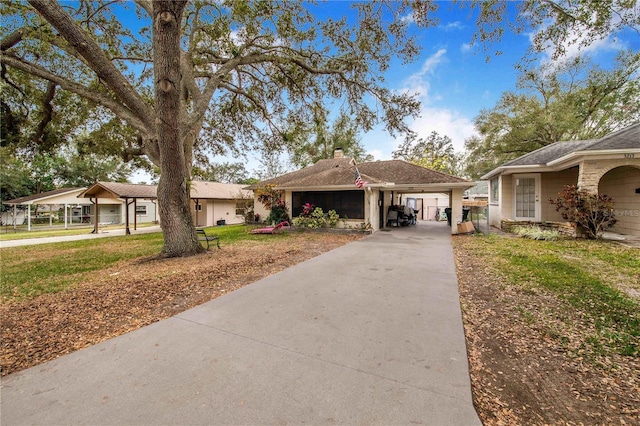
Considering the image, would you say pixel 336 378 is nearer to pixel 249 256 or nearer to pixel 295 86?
pixel 249 256

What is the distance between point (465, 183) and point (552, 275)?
7.19m

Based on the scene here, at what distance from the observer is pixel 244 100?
40.8 feet

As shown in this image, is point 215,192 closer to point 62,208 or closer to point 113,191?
point 113,191

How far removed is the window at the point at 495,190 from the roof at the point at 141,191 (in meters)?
15.8

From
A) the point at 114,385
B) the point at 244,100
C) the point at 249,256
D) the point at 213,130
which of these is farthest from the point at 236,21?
the point at 114,385

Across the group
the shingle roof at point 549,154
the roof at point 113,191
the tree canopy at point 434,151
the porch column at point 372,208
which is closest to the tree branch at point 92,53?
the porch column at point 372,208

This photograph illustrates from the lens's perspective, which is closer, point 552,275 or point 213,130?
point 552,275

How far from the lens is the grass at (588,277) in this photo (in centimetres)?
322

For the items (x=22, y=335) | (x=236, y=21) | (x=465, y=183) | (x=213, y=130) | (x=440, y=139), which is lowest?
(x=22, y=335)

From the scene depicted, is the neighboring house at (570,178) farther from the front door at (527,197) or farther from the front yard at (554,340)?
the front yard at (554,340)

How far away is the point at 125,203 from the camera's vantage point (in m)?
18.0

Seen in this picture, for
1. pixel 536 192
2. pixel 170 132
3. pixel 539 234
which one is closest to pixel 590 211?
pixel 539 234

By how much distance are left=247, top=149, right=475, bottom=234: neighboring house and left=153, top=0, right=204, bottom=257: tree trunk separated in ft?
24.6

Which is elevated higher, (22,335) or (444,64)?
→ (444,64)
